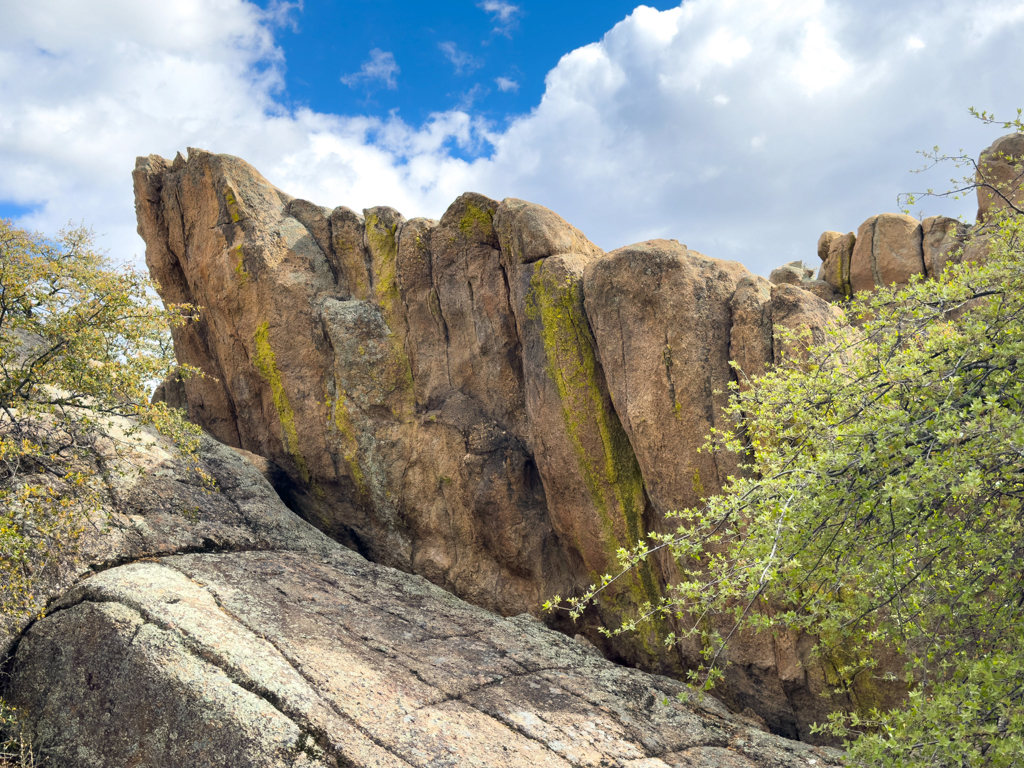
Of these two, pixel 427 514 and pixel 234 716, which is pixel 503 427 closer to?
pixel 427 514

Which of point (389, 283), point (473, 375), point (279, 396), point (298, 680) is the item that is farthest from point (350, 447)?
point (298, 680)

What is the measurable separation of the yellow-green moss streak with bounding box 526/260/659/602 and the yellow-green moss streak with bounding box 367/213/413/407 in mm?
4799

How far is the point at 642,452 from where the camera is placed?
15.0 metres

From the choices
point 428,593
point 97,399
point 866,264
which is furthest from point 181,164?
point 866,264

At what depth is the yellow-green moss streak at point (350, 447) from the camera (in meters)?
19.3

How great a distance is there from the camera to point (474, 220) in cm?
1867

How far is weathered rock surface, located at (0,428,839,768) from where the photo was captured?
9.58 metres

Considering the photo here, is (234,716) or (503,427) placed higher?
(503,427)

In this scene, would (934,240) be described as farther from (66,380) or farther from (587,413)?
(66,380)

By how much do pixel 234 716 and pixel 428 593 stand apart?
7.20m

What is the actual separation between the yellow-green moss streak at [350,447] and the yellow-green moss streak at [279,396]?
5.40 ft

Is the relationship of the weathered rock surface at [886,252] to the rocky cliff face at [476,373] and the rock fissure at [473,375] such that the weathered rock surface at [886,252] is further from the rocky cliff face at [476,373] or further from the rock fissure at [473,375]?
the rocky cliff face at [476,373]

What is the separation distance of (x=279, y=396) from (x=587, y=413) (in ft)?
32.7

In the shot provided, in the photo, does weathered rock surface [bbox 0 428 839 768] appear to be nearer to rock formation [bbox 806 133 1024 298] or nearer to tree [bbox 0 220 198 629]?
tree [bbox 0 220 198 629]
